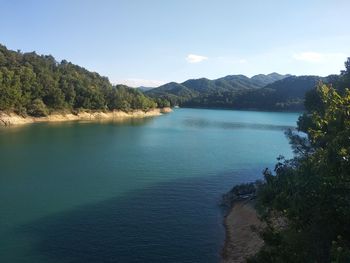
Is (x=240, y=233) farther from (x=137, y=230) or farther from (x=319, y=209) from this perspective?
(x=319, y=209)

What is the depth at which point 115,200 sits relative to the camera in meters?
31.5

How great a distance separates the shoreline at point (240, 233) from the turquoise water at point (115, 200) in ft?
2.00

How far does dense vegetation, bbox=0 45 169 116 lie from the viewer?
98.8m

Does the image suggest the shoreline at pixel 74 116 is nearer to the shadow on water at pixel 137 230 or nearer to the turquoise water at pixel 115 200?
the turquoise water at pixel 115 200

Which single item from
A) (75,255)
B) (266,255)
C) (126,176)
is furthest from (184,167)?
(266,255)

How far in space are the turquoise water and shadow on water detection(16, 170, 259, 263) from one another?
0.06m

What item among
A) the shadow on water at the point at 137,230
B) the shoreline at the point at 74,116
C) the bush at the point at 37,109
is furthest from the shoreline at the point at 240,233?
the bush at the point at 37,109

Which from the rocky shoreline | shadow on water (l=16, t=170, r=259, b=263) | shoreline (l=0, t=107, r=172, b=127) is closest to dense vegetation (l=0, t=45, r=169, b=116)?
shoreline (l=0, t=107, r=172, b=127)

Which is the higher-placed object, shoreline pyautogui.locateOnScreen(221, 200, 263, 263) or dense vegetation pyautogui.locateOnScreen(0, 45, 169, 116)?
dense vegetation pyautogui.locateOnScreen(0, 45, 169, 116)

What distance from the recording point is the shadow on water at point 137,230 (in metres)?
21.5

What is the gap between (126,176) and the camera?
133 ft

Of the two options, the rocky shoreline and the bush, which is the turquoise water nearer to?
the rocky shoreline

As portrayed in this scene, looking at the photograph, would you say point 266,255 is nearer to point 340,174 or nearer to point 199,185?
point 340,174

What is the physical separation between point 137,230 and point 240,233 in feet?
21.4
